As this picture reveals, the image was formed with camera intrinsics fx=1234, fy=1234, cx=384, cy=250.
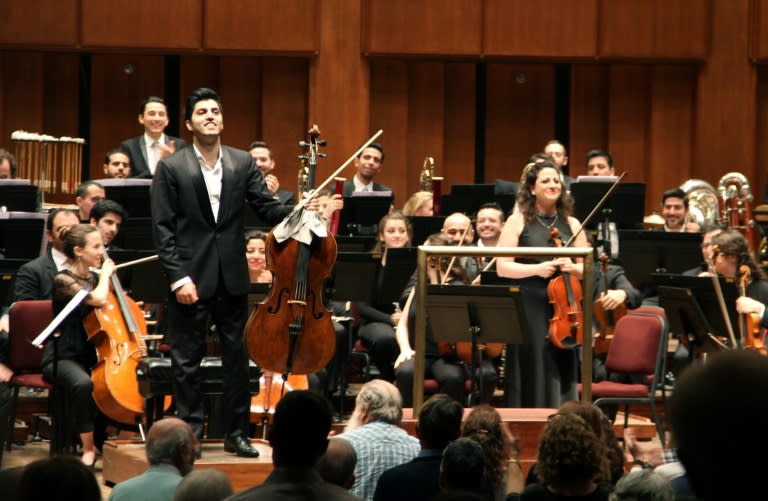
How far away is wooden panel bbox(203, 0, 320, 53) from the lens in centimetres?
1162

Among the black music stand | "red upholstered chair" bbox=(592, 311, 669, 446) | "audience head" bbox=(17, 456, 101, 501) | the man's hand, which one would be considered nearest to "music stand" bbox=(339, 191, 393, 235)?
"red upholstered chair" bbox=(592, 311, 669, 446)

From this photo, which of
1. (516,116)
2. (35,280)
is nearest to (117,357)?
(35,280)

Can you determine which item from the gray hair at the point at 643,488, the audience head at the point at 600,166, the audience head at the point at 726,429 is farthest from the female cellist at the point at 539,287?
the audience head at the point at 726,429

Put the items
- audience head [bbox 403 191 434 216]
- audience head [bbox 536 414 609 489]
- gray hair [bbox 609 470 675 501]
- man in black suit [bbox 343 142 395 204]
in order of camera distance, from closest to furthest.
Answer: gray hair [bbox 609 470 675 501], audience head [bbox 536 414 609 489], audience head [bbox 403 191 434 216], man in black suit [bbox 343 142 395 204]

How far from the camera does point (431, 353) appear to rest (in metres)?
6.95

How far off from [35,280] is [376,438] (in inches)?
127

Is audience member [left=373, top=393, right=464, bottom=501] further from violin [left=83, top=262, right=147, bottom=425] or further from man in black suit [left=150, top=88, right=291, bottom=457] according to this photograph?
violin [left=83, top=262, right=147, bottom=425]

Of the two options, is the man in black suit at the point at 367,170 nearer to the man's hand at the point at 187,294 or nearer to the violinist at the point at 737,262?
the violinist at the point at 737,262

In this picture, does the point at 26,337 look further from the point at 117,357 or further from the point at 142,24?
the point at 142,24

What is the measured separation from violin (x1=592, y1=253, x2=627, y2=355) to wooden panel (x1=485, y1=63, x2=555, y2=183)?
5337mm

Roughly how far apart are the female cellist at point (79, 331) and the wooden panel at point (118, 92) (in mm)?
6015

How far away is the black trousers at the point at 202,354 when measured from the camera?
4.87 meters

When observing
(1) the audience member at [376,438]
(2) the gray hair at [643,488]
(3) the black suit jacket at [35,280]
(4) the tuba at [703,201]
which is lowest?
(1) the audience member at [376,438]

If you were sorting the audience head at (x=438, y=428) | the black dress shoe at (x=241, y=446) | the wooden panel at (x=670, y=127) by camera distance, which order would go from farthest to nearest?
the wooden panel at (x=670, y=127) < the black dress shoe at (x=241, y=446) < the audience head at (x=438, y=428)
